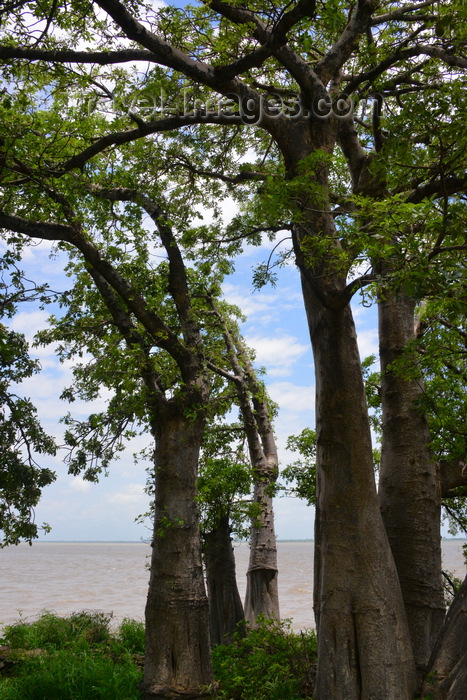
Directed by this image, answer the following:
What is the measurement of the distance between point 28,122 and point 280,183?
4.07 meters

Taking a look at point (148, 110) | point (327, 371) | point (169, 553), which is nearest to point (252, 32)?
point (148, 110)

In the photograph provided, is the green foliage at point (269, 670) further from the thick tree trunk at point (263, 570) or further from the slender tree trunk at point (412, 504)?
the thick tree trunk at point (263, 570)

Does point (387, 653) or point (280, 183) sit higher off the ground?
point (280, 183)

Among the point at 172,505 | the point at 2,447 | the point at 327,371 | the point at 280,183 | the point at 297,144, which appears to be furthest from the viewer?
the point at 2,447

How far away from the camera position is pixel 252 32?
7.82 meters

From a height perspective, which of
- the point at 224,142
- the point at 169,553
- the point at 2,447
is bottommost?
the point at 169,553

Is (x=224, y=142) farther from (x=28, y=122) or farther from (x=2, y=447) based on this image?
(x=2, y=447)

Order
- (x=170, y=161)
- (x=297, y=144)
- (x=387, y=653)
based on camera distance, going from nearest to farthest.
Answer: (x=387, y=653) → (x=297, y=144) → (x=170, y=161)

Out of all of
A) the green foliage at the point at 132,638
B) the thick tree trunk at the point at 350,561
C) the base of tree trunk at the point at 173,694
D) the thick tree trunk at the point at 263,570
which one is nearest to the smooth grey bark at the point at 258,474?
the thick tree trunk at the point at 263,570

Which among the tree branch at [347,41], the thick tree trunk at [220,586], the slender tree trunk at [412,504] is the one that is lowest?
the thick tree trunk at [220,586]

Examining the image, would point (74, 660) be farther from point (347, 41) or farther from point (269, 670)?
point (347, 41)

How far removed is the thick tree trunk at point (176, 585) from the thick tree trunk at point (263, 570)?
4841 mm

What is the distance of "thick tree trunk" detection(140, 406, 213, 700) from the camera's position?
842 centimetres

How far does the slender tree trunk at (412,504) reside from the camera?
25.4 ft
